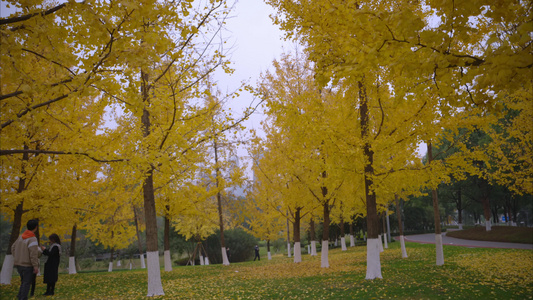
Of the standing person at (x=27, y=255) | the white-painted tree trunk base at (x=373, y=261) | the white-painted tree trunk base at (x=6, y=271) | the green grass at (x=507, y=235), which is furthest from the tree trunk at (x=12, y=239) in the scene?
the green grass at (x=507, y=235)

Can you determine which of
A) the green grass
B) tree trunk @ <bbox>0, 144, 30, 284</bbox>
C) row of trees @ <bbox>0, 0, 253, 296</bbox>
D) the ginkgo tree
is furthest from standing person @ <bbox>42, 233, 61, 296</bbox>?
the green grass

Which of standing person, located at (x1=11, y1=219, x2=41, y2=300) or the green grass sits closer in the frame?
standing person, located at (x1=11, y1=219, x2=41, y2=300)

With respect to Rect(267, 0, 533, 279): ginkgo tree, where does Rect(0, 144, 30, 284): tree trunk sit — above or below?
below

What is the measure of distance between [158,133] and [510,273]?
1014 centimetres

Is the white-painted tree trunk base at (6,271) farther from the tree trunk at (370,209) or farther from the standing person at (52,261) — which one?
the tree trunk at (370,209)

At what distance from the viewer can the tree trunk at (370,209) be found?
9.16 metres

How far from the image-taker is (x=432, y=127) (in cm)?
890

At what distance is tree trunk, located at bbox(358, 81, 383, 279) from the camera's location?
916 centimetres

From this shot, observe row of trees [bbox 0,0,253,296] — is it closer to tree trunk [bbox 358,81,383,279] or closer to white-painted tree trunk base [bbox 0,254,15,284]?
white-painted tree trunk base [bbox 0,254,15,284]

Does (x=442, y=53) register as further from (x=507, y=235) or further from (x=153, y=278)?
(x=507, y=235)

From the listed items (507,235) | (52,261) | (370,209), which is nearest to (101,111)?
(52,261)

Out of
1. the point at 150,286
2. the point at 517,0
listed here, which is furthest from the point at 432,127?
the point at 150,286

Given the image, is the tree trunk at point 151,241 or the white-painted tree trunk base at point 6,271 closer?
the tree trunk at point 151,241

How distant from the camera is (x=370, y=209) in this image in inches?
388
